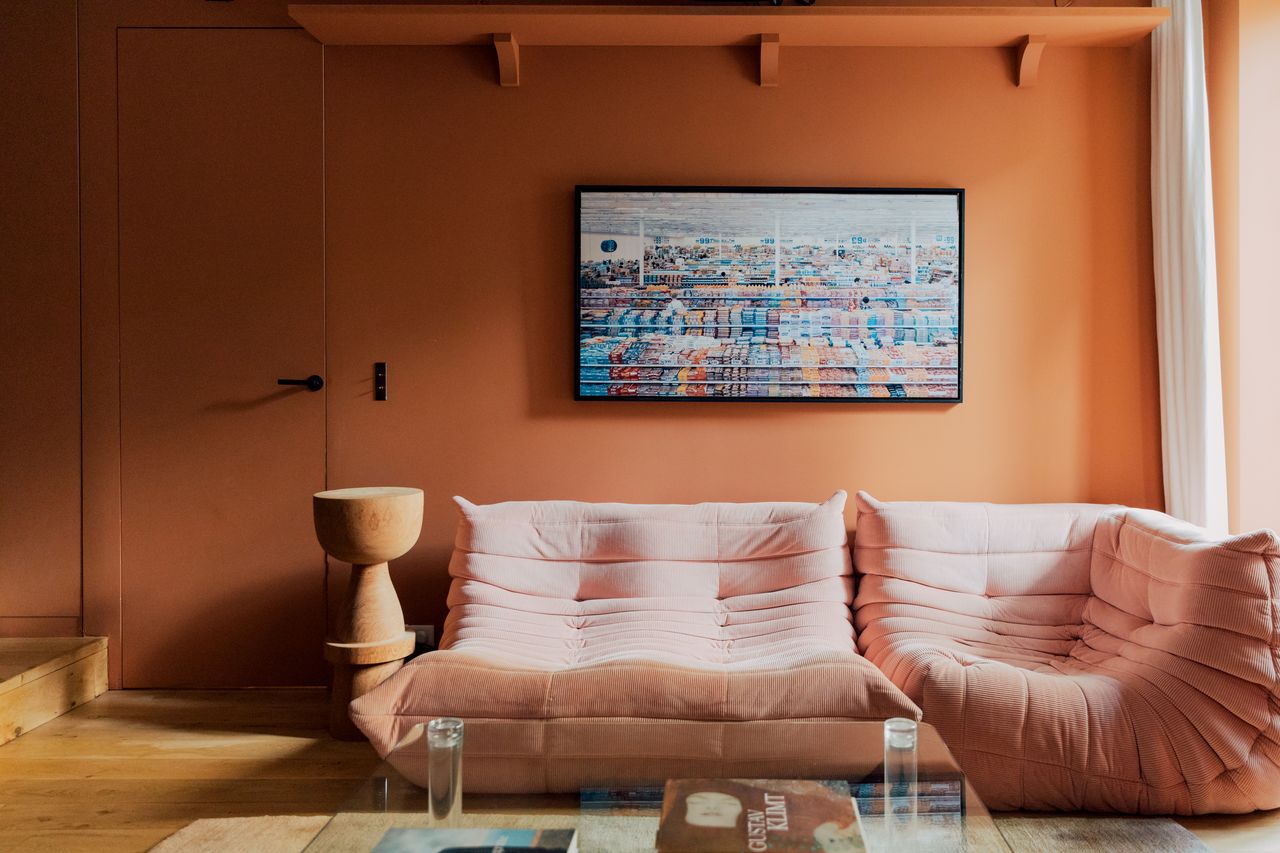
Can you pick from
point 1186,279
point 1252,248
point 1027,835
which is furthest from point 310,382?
point 1252,248

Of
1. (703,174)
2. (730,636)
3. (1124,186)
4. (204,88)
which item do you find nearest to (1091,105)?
(1124,186)

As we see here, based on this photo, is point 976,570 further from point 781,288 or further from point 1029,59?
point 1029,59

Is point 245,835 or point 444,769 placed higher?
point 444,769

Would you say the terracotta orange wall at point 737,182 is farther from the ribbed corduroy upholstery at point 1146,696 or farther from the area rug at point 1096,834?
the area rug at point 1096,834

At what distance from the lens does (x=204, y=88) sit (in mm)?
3127

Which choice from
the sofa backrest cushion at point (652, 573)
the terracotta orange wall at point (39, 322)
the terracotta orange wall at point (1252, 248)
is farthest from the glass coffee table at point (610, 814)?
the terracotta orange wall at point (39, 322)

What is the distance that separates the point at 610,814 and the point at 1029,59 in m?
2.88

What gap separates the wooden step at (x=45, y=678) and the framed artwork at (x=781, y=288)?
2.06 meters

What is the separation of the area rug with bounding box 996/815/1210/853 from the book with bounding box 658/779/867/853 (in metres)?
0.80

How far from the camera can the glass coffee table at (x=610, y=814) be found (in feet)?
4.48

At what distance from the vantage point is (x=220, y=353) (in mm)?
3146

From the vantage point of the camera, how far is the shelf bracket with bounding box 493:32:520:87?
117 inches

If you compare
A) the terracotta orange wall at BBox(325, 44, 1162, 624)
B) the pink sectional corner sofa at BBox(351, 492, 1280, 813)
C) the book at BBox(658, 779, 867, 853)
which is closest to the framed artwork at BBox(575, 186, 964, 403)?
the terracotta orange wall at BBox(325, 44, 1162, 624)

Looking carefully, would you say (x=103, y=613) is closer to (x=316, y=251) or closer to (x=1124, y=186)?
(x=316, y=251)
